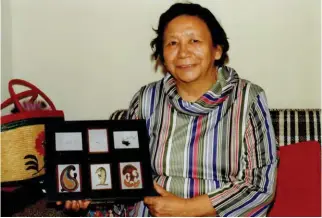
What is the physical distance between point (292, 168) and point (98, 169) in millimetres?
718

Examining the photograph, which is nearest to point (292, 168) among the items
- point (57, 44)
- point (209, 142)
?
point (209, 142)

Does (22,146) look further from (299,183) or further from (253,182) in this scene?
(299,183)

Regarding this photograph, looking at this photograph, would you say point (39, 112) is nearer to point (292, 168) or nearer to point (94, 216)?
point (94, 216)

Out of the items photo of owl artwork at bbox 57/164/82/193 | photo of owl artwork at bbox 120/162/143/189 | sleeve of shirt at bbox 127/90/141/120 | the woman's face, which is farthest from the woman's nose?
photo of owl artwork at bbox 57/164/82/193

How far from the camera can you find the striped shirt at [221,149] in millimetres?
1414

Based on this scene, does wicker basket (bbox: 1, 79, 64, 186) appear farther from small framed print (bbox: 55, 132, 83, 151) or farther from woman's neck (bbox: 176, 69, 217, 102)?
woman's neck (bbox: 176, 69, 217, 102)

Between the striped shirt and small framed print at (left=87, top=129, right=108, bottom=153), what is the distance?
7.0 inches

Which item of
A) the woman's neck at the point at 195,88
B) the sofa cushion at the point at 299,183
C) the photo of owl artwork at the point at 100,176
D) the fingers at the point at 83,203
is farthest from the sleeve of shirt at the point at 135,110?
the sofa cushion at the point at 299,183

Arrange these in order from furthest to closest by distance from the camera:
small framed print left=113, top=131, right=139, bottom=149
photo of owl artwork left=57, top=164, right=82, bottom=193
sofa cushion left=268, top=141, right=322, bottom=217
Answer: sofa cushion left=268, top=141, right=322, bottom=217 → small framed print left=113, top=131, right=139, bottom=149 → photo of owl artwork left=57, top=164, right=82, bottom=193

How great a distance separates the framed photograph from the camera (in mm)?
1348

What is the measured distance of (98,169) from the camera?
1.40 meters

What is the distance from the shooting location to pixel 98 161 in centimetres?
142

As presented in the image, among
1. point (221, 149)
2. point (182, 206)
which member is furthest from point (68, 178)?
point (221, 149)

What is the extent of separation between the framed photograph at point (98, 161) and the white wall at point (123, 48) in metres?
0.62
